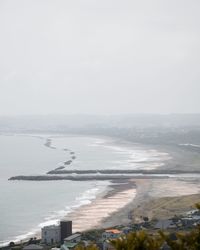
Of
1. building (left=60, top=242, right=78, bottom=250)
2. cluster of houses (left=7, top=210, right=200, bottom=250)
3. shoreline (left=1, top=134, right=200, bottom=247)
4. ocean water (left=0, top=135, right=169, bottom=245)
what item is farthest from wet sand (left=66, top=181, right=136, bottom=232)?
building (left=60, top=242, right=78, bottom=250)

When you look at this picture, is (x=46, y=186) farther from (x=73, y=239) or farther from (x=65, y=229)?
(x=73, y=239)

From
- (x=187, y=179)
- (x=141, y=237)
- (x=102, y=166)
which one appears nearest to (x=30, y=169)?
(x=102, y=166)

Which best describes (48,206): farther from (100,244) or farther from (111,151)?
(111,151)

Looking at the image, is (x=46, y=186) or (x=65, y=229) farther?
(x=46, y=186)

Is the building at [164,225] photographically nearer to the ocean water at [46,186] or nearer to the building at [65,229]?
the building at [65,229]

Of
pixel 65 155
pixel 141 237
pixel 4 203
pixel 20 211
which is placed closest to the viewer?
pixel 141 237

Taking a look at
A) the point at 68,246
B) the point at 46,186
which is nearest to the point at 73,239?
the point at 68,246

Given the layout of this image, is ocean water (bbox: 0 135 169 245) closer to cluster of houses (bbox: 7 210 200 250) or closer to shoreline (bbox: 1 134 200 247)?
shoreline (bbox: 1 134 200 247)
